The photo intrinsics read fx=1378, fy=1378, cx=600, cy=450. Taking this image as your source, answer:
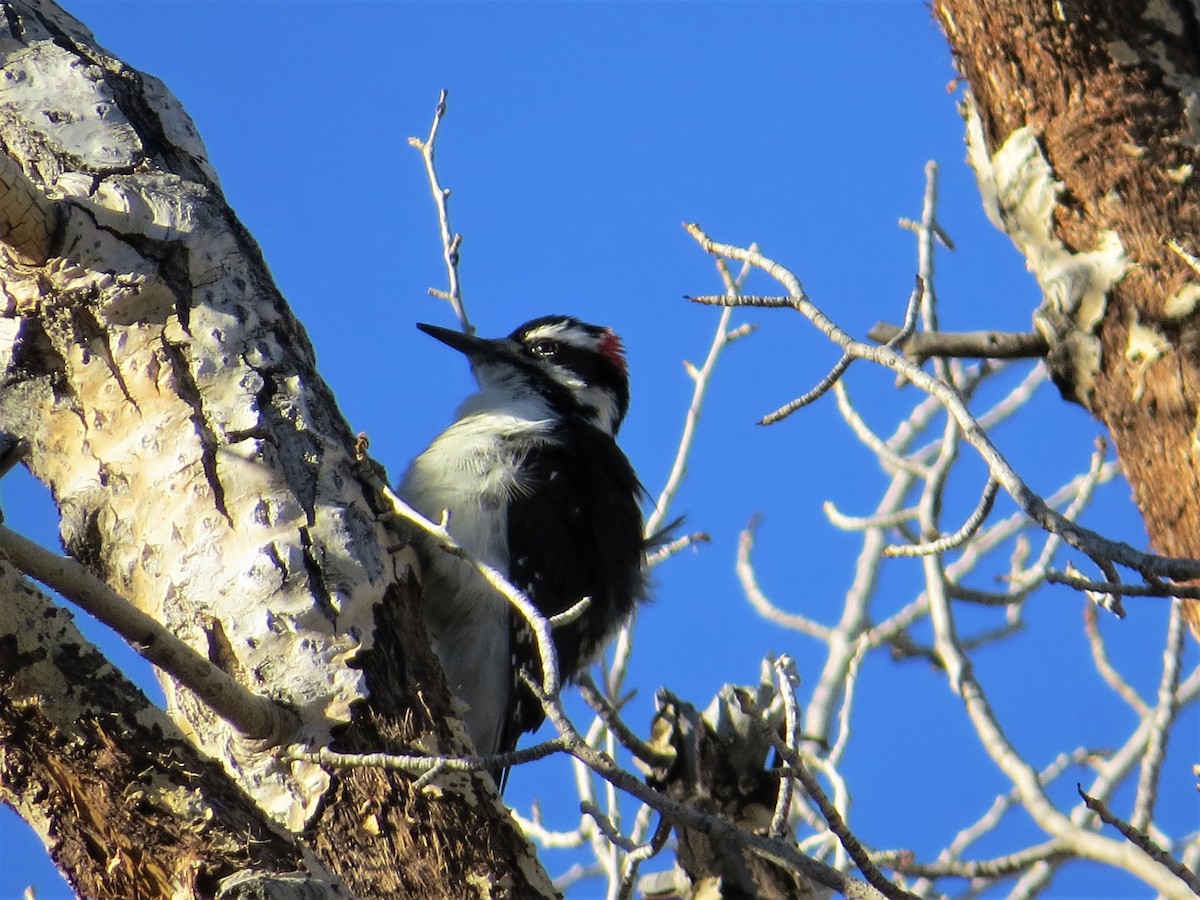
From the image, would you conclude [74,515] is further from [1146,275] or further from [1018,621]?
[1018,621]

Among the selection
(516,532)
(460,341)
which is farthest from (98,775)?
(460,341)

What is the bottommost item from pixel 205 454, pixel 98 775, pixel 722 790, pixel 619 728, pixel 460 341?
pixel 98 775

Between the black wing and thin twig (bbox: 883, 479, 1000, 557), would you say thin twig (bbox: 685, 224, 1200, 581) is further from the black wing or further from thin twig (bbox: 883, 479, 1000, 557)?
the black wing

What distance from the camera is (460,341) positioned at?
4258mm

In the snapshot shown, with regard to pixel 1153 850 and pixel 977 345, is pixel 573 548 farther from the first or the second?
pixel 1153 850

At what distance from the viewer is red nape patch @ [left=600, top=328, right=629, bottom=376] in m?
4.66

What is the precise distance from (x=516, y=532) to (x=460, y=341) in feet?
2.78

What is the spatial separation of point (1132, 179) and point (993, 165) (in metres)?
0.29

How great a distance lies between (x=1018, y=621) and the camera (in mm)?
5211

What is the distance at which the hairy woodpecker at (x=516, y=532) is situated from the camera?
3455 mm

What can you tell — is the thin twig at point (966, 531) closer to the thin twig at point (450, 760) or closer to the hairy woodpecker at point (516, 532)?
the thin twig at point (450, 760)

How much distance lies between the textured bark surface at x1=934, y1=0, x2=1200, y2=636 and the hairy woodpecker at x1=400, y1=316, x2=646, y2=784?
50.1 inches

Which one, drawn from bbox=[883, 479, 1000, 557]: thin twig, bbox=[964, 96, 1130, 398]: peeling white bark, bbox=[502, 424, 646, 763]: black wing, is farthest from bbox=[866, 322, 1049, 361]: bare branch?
bbox=[502, 424, 646, 763]: black wing

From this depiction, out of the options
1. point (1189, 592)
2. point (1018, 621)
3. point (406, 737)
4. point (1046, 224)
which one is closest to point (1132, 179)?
point (1046, 224)
